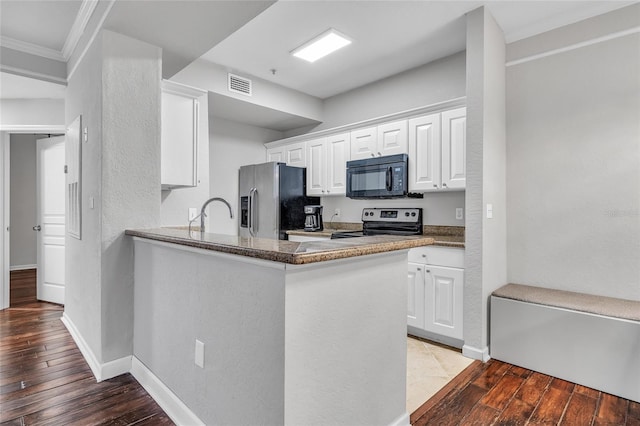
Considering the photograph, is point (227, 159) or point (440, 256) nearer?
point (440, 256)

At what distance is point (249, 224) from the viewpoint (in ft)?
14.8

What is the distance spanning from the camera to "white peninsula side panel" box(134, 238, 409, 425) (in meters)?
1.25

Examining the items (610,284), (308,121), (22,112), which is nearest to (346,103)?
(308,121)

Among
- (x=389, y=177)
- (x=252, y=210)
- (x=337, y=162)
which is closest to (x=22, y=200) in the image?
(x=252, y=210)

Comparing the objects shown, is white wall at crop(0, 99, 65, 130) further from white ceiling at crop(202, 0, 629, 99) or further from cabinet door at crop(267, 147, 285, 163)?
cabinet door at crop(267, 147, 285, 163)

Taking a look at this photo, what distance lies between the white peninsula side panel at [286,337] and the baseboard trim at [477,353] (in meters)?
1.19

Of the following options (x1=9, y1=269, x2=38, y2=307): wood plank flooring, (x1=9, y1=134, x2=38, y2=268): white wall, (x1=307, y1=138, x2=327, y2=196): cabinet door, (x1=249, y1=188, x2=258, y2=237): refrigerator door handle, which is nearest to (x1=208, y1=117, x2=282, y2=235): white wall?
(x1=249, y1=188, x2=258, y2=237): refrigerator door handle

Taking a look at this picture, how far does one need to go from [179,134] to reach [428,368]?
2670 millimetres

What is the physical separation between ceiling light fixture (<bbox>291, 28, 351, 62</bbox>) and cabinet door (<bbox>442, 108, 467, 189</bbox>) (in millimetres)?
1170

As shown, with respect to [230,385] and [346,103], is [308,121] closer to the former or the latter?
[346,103]

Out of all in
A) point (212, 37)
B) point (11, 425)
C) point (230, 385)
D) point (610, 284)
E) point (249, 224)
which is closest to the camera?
point (230, 385)

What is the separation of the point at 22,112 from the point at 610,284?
583cm

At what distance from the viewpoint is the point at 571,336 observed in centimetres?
234

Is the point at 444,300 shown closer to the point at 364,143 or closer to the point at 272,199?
the point at 364,143
